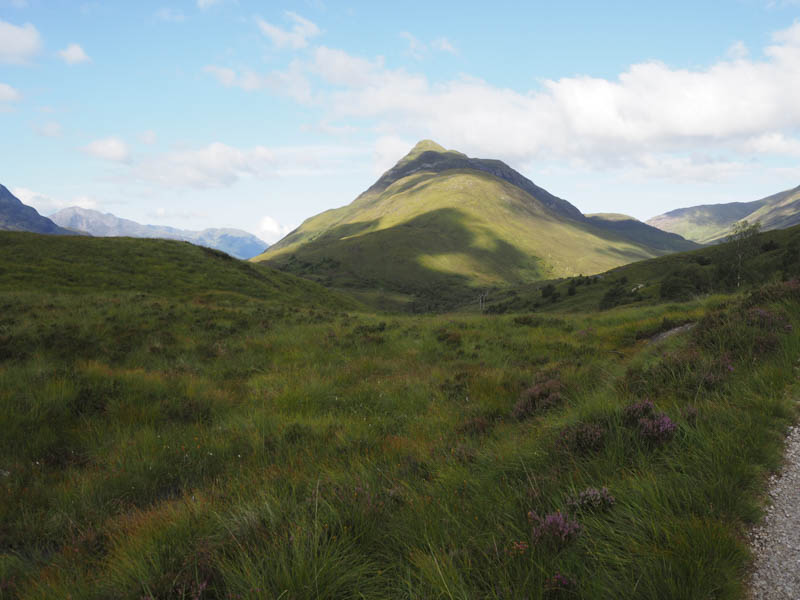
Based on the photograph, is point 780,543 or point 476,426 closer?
point 780,543

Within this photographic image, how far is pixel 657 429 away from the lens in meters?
3.77

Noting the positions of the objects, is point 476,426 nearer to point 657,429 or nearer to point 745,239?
point 657,429

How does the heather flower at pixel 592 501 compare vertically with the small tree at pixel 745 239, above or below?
below

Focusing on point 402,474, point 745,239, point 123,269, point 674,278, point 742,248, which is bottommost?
point 402,474

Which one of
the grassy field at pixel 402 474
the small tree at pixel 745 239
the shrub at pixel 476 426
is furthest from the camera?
the small tree at pixel 745 239

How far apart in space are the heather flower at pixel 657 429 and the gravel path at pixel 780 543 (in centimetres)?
76

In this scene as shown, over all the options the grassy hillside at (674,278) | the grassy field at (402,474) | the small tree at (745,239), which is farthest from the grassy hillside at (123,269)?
the small tree at (745,239)

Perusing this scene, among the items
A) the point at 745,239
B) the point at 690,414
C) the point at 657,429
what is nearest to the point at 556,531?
the point at 657,429

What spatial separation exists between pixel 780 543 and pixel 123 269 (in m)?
51.0

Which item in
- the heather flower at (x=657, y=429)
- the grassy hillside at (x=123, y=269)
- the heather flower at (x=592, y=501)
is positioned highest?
the grassy hillside at (x=123, y=269)

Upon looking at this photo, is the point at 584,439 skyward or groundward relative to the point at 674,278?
groundward

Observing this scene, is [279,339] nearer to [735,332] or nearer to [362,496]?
[362,496]

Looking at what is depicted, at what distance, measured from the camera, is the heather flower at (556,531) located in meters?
2.60

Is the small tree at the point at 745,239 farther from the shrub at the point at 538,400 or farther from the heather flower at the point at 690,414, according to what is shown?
the heather flower at the point at 690,414
